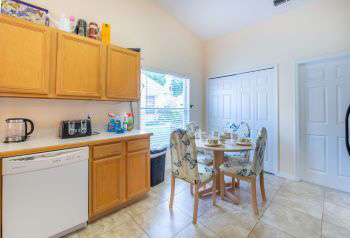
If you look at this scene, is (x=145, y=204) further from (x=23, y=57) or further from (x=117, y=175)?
(x=23, y=57)

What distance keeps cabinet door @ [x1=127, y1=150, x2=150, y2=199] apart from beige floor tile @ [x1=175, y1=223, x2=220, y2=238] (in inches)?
31.7

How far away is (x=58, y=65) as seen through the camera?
183 cm

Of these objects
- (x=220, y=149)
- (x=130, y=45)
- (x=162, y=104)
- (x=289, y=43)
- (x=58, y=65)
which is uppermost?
(x=289, y=43)

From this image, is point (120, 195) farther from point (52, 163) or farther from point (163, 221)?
point (52, 163)

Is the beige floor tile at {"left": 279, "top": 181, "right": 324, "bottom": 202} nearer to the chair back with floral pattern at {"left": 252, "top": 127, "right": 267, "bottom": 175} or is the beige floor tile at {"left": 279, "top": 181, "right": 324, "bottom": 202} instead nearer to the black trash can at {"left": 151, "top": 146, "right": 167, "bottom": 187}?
the chair back with floral pattern at {"left": 252, "top": 127, "right": 267, "bottom": 175}

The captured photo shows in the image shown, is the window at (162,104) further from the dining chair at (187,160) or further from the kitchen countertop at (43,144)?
the dining chair at (187,160)

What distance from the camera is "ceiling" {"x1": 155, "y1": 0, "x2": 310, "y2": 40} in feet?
9.54

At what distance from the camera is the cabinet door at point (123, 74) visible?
226cm

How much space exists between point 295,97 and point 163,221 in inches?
114

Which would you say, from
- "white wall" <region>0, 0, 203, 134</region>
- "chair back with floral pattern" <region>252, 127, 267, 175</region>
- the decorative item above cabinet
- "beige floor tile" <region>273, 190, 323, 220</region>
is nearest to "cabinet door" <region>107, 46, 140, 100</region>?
the decorative item above cabinet

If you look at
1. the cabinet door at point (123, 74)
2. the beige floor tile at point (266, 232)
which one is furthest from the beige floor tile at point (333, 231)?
the cabinet door at point (123, 74)

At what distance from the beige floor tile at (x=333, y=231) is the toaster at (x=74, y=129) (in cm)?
285

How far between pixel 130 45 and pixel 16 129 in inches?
77.1

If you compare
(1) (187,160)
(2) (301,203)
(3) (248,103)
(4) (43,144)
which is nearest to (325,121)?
(3) (248,103)
